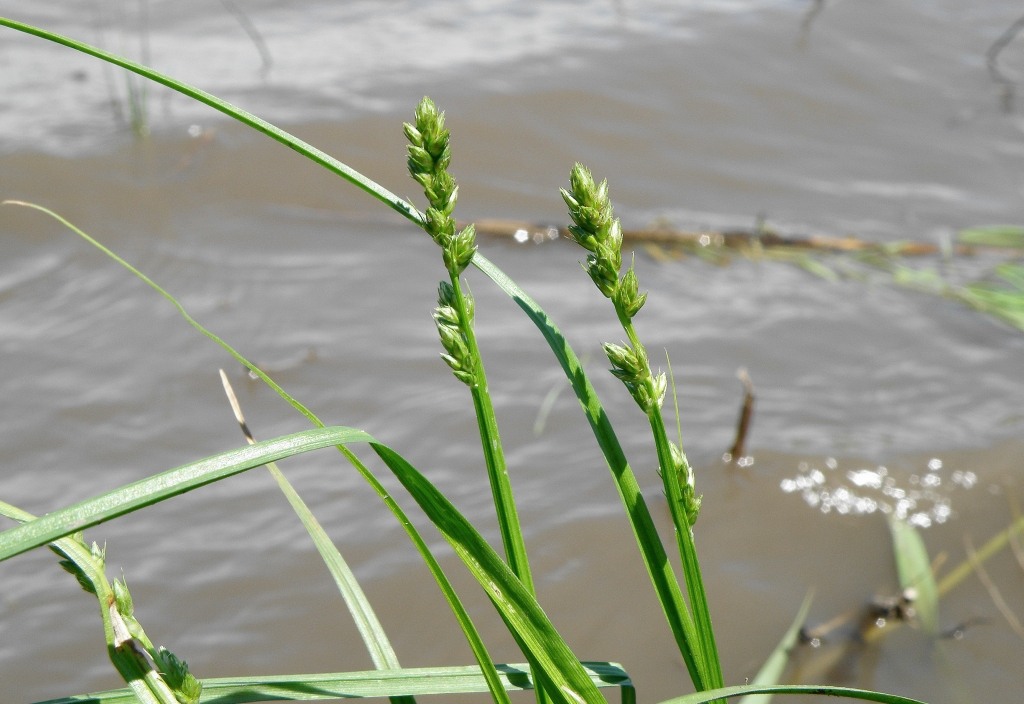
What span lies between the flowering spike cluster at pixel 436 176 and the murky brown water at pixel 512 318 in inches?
59.3

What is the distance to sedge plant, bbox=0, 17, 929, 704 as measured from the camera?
0.68 meters

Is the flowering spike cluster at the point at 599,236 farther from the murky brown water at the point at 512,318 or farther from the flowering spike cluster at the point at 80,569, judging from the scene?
the murky brown water at the point at 512,318

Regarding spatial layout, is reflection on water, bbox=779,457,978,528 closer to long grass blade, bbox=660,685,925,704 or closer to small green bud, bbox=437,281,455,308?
long grass blade, bbox=660,685,925,704

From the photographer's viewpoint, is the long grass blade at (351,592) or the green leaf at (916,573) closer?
the long grass blade at (351,592)

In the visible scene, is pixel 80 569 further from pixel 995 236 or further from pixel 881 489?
pixel 995 236

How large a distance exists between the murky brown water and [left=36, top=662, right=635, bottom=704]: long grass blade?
3.74 feet

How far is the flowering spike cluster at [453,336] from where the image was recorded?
0.73m

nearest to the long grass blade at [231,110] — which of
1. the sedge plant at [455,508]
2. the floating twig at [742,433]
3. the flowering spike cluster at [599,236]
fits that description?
the sedge plant at [455,508]

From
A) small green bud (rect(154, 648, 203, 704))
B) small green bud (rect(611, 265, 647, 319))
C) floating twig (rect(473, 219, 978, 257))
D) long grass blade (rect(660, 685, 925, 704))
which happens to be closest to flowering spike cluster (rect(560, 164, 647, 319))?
small green bud (rect(611, 265, 647, 319))

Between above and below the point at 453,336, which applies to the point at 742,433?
below

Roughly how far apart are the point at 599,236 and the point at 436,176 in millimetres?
142

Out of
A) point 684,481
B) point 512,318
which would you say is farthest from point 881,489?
point 684,481

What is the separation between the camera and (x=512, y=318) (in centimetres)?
334

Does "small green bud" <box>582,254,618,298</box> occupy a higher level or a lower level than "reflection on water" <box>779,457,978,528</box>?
higher
